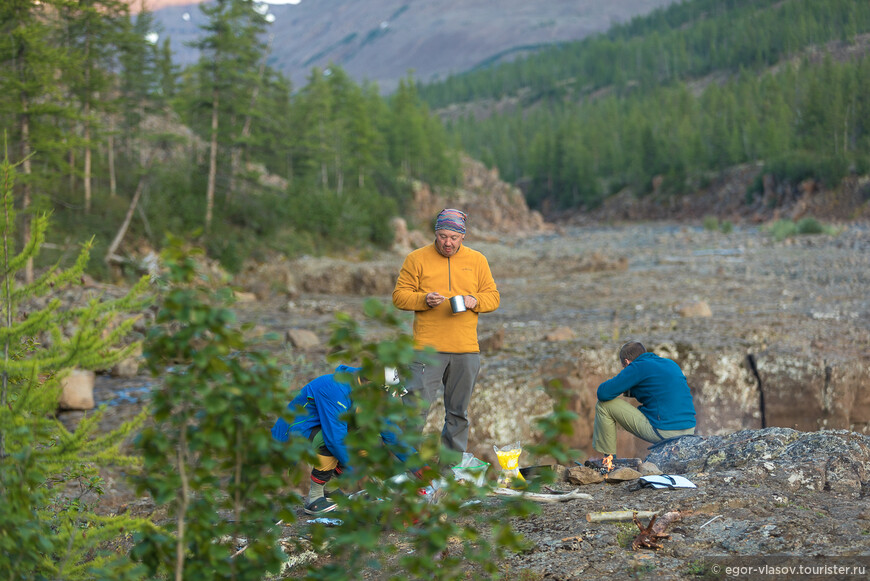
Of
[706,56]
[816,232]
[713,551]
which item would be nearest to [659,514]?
[713,551]

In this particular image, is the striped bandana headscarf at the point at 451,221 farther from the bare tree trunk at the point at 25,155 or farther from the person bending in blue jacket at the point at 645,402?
the bare tree trunk at the point at 25,155

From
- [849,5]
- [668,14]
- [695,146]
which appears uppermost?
[668,14]

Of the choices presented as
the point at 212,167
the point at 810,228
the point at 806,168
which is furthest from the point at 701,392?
the point at 806,168

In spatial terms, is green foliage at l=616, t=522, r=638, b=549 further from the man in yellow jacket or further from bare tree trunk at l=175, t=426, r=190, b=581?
bare tree trunk at l=175, t=426, r=190, b=581

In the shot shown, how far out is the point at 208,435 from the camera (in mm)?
2330

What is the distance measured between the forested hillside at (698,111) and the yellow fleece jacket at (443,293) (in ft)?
184

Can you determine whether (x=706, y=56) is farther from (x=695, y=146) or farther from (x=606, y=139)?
(x=695, y=146)

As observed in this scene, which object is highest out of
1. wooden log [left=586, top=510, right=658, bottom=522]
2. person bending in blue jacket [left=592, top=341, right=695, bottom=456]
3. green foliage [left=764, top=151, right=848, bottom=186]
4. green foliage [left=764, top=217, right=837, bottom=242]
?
green foliage [left=764, top=151, right=848, bottom=186]

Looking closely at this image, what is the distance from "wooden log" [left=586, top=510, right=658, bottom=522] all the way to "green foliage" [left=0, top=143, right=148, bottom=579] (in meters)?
2.77

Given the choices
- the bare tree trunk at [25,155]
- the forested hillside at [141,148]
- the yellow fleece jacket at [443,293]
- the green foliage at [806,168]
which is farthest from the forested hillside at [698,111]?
the yellow fleece jacket at [443,293]

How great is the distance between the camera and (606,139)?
9888cm

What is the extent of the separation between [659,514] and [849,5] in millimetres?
115730

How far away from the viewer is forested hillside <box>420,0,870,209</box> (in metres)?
64.6

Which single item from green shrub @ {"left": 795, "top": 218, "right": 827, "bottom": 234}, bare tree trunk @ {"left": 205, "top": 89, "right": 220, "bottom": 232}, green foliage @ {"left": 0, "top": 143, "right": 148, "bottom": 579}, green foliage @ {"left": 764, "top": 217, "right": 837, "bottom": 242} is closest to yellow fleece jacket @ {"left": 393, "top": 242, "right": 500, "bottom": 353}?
green foliage @ {"left": 0, "top": 143, "right": 148, "bottom": 579}
